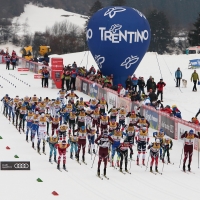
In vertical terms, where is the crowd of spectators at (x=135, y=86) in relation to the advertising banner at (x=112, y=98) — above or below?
above

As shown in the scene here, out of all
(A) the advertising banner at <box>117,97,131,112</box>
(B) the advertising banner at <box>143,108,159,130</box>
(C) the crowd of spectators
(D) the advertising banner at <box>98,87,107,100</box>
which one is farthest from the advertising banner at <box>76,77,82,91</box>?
(B) the advertising banner at <box>143,108,159,130</box>

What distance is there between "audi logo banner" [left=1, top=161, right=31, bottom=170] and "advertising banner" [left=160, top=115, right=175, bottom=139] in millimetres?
9409

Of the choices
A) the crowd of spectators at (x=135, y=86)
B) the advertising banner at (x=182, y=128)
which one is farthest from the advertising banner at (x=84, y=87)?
the advertising banner at (x=182, y=128)

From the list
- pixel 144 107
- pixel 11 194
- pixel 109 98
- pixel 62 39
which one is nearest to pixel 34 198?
pixel 11 194

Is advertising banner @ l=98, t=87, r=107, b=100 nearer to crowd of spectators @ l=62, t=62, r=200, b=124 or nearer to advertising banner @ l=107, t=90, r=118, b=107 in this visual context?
crowd of spectators @ l=62, t=62, r=200, b=124

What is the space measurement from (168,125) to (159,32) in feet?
260

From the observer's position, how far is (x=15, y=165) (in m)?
25.8

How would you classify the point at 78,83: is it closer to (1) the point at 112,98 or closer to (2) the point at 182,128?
(1) the point at 112,98

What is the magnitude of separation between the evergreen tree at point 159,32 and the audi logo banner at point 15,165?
85030 mm

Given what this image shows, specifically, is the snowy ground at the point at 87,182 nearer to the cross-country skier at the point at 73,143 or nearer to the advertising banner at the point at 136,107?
the cross-country skier at the point at 73,143

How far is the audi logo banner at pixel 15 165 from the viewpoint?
25.6m

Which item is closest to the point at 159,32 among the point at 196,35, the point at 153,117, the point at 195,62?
the point at 196,35

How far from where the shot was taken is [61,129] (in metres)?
27.5

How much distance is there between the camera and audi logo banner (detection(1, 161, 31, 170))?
25.6 metres
